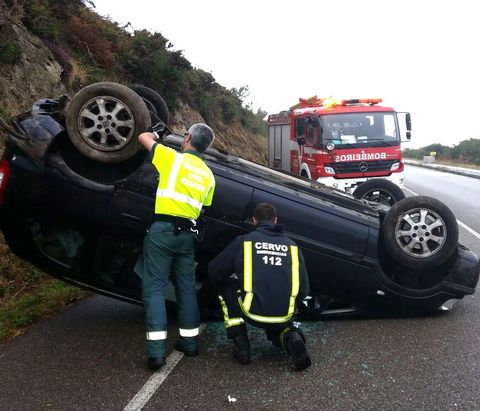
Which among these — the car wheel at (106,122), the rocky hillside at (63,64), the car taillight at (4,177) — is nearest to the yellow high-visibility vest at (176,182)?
the car wheel at (106,122)

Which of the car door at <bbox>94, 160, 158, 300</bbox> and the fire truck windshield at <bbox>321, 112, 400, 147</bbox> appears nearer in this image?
the car door at <bbox>94, 160, 158, 300</bbox>

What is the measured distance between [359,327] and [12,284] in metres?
3.63

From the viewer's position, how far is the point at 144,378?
12.3ft

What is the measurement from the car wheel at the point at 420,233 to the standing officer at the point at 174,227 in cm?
169

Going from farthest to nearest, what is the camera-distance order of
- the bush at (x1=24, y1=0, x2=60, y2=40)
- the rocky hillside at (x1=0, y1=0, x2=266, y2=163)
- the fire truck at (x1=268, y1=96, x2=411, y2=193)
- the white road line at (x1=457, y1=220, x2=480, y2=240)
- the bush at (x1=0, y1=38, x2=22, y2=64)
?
the fire truck at (x1=268, y1=96, x2=411, y2=193)
the bush at (x1=24, y1=0, x2=60, y2=40)
the white road line at (x1=457, y1=220, x2=480, y2=240)
the rocky hillside at (x1=0, y1=0, x2=266, y2=163)
the bush at (x1=0, y1=38, x2=22, y2=64)

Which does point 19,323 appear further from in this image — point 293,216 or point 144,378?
point 293,216

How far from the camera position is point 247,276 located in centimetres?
402

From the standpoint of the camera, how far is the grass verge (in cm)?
489

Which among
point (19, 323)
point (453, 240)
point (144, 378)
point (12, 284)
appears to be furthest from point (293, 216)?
point (12, 284)

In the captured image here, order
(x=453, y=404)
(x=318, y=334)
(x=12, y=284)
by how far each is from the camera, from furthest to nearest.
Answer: (x=12, y=284), (x=318, y=334), (x=453, y=404)

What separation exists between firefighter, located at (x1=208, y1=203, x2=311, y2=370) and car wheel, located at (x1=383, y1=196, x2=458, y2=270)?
41.5 inches

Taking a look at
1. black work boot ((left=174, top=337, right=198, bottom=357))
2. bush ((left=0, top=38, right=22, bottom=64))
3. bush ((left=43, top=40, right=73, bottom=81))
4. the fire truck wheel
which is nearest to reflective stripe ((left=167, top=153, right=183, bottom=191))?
black work boot ((left=174, top=337, right=198, bottom=357))

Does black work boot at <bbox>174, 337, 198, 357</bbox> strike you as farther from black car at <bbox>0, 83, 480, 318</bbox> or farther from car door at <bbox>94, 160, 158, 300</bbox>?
car door at <bbox>94, 160, 158, 300</bbox>

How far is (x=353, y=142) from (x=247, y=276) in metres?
7.98
